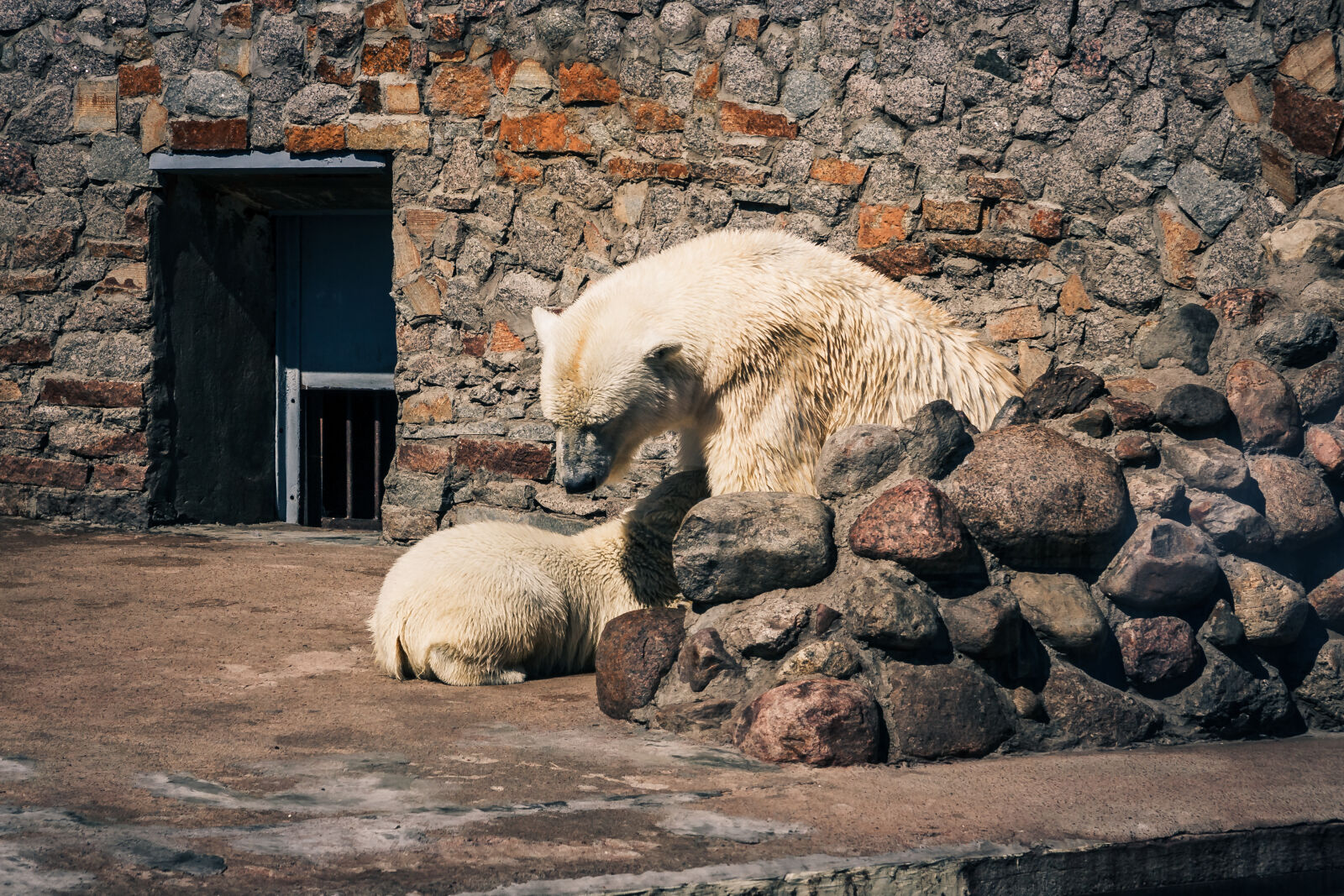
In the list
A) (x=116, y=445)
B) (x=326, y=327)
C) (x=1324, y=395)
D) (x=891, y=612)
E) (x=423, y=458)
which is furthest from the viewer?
(x=326, y=327)

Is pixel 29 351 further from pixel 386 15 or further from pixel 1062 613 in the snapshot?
pixel 1062 613

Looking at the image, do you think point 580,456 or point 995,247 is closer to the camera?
point 580,456

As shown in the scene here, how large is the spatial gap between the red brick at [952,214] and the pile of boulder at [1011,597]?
2.11 m

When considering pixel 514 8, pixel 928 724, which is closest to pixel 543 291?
pixel 514 8

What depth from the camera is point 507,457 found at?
591 centimetres

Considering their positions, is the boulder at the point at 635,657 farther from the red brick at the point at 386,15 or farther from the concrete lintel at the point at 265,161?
the red brick at the point at 386,15

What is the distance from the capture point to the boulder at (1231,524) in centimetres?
315

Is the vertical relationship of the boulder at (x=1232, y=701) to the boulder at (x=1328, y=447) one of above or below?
below

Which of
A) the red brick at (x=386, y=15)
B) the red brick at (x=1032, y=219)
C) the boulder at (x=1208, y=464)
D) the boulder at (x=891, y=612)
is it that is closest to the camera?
the boulder at (x=891, y=612)

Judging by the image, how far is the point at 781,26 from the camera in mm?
5422

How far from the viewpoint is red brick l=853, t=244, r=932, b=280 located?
5340mm

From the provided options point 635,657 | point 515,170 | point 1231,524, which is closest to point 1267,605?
point 1231,524

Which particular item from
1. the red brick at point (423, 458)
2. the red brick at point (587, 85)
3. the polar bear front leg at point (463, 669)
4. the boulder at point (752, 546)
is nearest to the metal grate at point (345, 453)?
the red brick at point (423, 458)

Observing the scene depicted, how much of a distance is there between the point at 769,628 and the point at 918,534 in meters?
0.46
